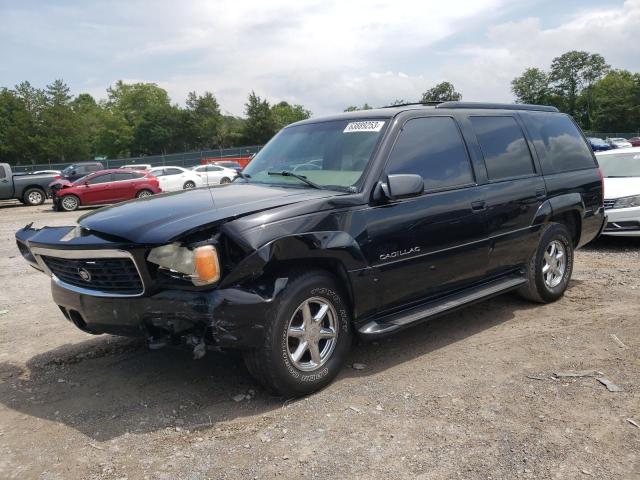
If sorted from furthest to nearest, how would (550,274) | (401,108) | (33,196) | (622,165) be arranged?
(33,196), (622,165), (550,274), (401,108)

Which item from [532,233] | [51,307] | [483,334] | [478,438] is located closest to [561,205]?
[532,233]

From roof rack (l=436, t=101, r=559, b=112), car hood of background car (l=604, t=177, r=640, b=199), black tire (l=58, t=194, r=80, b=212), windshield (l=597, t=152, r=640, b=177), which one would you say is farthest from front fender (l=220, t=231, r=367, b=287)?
black tire (l=58, t=194, r=80, b=212)

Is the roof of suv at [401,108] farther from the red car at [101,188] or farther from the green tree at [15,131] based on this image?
the green tree at [15,131]

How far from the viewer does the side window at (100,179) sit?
20.7m

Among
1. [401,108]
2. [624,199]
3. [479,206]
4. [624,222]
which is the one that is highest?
[401,108]

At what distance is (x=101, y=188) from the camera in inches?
816

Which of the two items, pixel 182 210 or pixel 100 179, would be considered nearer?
pixel 182 210

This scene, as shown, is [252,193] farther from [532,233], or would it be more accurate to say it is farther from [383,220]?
[532,233]

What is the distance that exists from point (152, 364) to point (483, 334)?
2789 mm

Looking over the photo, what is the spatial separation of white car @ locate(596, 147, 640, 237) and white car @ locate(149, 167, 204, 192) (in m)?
18.5

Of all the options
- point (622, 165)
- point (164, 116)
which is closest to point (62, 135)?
point (164, 116)

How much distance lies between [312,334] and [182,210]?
3.83 feet

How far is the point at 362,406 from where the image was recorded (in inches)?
137

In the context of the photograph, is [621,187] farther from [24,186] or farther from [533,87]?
[533,87]
